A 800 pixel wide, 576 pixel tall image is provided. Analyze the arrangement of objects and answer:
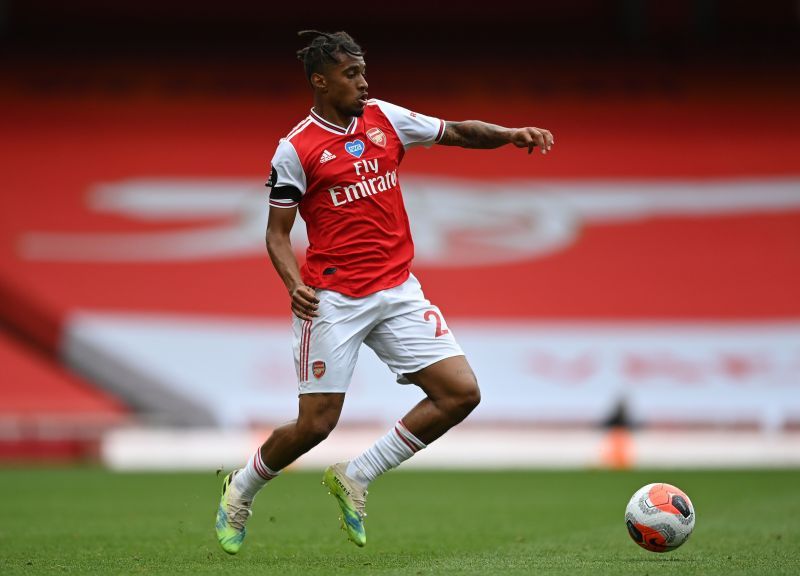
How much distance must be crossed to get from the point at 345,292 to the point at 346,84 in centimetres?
107

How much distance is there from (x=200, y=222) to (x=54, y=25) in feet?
20.9

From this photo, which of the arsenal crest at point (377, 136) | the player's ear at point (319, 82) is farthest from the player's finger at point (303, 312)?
the player's ear at point (319, 82)

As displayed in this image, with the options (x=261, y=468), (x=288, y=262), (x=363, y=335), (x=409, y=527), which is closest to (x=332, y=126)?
(x=288, y=262)

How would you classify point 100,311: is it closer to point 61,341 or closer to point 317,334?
point 61,341

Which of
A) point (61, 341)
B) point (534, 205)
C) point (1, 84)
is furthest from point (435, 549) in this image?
point (1, 84)

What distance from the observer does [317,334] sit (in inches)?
264

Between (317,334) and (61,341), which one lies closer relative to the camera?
(317,334)

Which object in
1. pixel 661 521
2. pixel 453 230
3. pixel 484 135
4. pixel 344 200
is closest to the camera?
pixel 661 521

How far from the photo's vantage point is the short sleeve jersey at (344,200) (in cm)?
671

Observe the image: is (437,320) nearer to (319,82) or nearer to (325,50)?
(319,82)

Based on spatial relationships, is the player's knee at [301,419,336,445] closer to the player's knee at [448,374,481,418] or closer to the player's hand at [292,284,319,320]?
the player's hand at [292,284,319,320]

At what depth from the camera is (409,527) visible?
29.3 ft

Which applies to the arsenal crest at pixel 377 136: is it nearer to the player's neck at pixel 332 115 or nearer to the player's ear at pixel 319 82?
the player's neck at pixel 332 115

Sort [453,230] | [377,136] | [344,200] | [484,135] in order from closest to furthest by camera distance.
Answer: [344,200] → [377,136] → [484,135] → [453,230]
